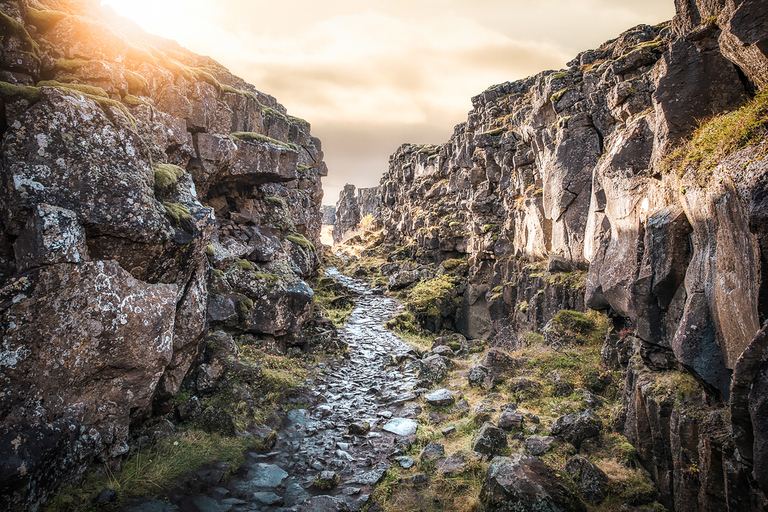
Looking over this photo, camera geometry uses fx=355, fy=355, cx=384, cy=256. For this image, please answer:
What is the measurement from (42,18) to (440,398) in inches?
645

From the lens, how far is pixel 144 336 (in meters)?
→ 8.34

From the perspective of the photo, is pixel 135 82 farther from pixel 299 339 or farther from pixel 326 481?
pixel 326 481

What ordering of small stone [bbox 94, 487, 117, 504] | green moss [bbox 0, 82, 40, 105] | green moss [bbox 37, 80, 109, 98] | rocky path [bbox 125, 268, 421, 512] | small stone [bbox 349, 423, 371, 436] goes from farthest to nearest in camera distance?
small stone [bbox 349, 423, 371, 436], green moss [bbox 37, 80, 109, 98], rocky path [bbox 125, 268, 421, 512], green moss [bbox 0, 82, 40, 105], small stone [bbox 94, 487, 117, 504]

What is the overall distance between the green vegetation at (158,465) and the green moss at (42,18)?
1102 centimetres

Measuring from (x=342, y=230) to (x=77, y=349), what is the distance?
85.1 m

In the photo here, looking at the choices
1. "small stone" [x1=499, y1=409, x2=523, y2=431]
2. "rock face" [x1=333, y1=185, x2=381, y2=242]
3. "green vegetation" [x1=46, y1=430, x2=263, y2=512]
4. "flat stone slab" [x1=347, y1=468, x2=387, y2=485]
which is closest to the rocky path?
"flat stone slab" [x1=347, y1=468, x2=387, y2=485]

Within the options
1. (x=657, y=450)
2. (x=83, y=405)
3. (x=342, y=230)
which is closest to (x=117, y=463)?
(x=83, y=405)

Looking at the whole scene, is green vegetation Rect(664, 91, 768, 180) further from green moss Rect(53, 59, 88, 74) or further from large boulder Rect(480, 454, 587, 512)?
green moss Rect(53, 59, 88, 74)

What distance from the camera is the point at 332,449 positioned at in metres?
10.5

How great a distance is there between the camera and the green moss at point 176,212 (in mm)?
9594

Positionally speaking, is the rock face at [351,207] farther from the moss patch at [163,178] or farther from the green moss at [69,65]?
the green moss at [69,65]

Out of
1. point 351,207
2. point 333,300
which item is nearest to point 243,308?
point 333,300

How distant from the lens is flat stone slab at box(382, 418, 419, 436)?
450 inches

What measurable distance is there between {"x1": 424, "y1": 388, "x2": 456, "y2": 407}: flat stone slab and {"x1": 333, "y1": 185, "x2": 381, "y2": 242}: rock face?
66.0m
